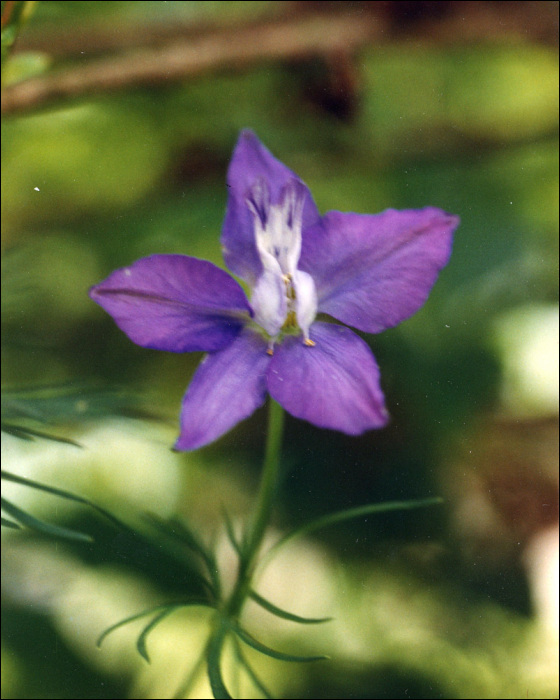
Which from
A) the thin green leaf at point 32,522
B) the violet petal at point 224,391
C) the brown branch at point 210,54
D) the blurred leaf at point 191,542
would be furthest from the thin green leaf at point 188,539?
the brown branch at point 210,54

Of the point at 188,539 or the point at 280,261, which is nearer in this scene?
the point at 280,261

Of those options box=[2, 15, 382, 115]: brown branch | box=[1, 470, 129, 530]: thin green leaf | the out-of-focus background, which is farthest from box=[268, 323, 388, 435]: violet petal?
box=[2, 15, 382, 115]: brown branch

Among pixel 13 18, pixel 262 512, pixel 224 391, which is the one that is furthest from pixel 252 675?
pixel 13 18

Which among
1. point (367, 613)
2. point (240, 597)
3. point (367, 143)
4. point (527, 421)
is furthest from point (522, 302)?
point (240, 597)

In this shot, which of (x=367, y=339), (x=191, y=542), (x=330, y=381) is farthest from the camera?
(x=367, y=339)

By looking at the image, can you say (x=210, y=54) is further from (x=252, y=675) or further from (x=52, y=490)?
(x=252, y=675)

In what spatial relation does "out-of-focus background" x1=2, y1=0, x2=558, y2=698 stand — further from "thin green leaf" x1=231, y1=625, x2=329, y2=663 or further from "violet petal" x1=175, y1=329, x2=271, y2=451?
"violet petal" x1=175, y1=329, x2=271, y2=451

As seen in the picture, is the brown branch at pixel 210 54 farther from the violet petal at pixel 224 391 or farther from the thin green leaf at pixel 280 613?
the thin green leaf at pixel 280 613
